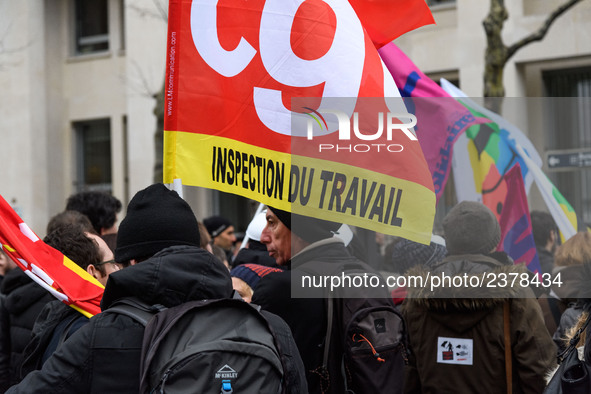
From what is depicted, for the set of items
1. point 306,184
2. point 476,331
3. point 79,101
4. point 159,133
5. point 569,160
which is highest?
point 79,101

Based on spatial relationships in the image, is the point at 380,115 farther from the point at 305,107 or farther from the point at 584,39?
the point at 584,39

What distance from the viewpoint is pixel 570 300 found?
14.5 ft

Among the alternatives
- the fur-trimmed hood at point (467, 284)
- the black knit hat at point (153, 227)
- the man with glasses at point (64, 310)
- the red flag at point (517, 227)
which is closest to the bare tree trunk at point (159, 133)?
the red flag at point (517, 227)

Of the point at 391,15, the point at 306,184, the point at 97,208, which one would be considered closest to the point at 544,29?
the point at 391,15

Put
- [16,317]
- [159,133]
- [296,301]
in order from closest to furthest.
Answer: [296,301] < [16,317] < [159,133]

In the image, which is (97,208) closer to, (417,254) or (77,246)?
(77,246)

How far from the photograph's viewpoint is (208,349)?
238 cm

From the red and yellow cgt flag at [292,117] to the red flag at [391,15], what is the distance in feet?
0.89

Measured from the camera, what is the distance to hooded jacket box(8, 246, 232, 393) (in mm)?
2482

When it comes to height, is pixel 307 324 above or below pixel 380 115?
below

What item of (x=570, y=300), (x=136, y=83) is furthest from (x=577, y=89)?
(x=570, y=300)

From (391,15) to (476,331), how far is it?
5.72ft

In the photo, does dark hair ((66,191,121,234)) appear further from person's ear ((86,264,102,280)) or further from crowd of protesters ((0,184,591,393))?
person's ear ((86,264,102,280))

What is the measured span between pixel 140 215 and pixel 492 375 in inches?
81.3
